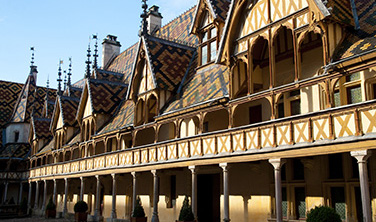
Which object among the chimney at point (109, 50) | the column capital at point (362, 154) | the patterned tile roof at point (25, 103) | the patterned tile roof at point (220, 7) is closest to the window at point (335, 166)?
the column capital at point (362, 154)

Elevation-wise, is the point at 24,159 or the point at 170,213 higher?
the point at 24,159

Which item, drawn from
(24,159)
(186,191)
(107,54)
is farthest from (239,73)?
(24,159)

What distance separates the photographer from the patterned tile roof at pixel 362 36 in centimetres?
1318

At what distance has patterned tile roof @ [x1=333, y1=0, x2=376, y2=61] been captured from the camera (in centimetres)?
1318

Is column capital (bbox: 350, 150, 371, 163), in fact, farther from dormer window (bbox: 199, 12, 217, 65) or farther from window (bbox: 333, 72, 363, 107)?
dormer window (bbox: 199, 12, 217, 65)

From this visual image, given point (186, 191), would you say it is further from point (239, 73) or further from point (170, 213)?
point (239, 73)

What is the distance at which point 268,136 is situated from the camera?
592 inches

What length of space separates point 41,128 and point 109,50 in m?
11.8

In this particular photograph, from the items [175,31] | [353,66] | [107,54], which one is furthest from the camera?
[107,54]

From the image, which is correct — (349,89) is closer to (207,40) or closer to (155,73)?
(207,40)

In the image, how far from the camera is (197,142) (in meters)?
19.0

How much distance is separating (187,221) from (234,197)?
3085 millimetres

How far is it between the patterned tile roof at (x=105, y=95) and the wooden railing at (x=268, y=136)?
6.55 m

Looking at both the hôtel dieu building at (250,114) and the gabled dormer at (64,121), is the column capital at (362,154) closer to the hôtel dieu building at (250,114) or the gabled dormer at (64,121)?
the hôtel dieu building at (250,114)
